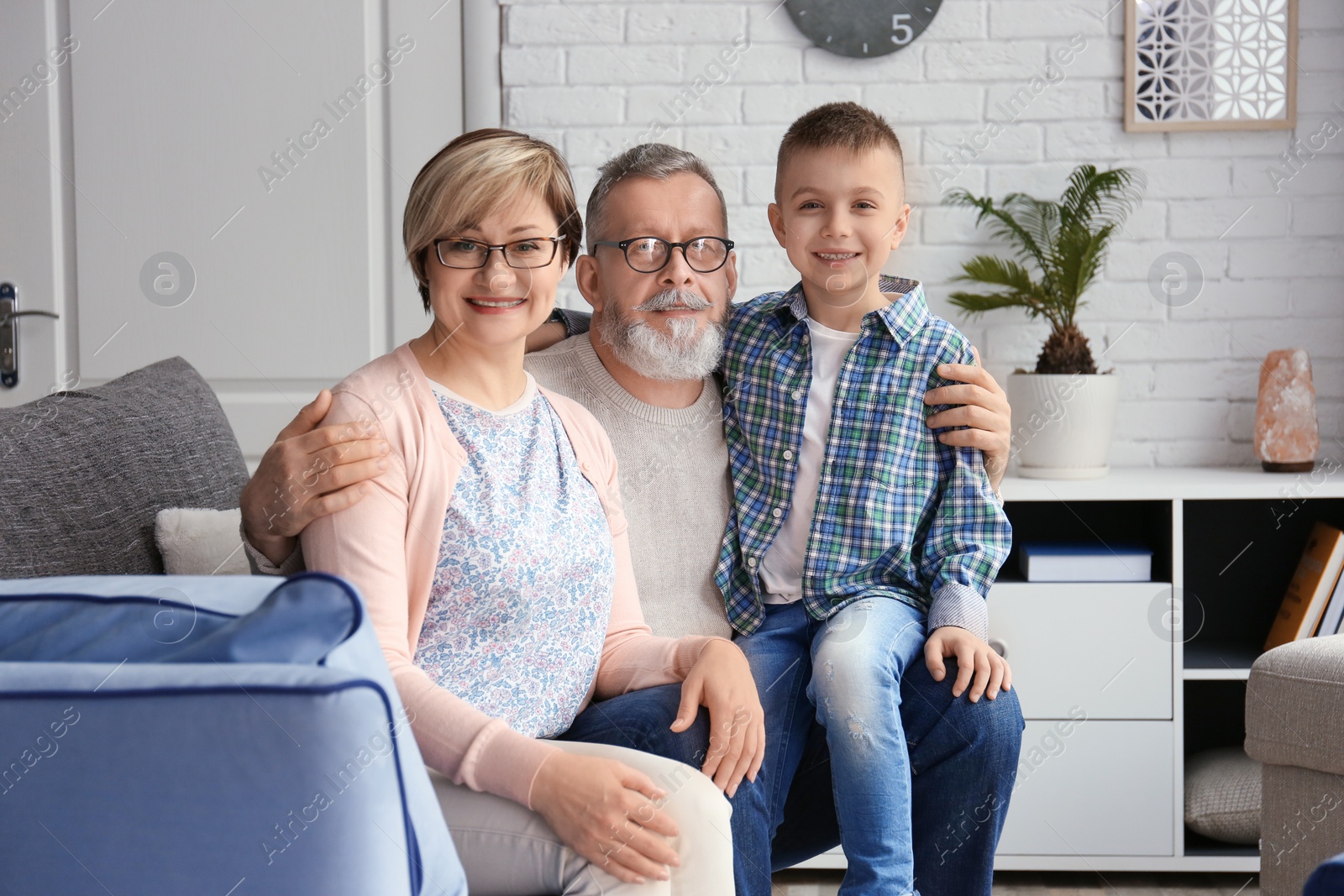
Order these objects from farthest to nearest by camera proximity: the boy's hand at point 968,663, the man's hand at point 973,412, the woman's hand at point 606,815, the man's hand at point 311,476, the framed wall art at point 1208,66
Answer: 1. the framed wall art at point 1208,66
2. the man's hand at point 973,412
3. the boy's hand at point 968,663
4. the man's hand at point 311,476
5. the woman's hand at point 606,815

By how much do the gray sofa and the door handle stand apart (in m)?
2.76

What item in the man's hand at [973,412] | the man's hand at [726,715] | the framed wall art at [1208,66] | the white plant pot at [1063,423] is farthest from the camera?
the framed wall art at [1208,66]

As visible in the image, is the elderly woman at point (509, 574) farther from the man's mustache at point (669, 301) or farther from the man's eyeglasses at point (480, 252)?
the man's mustache at point (669, 301)

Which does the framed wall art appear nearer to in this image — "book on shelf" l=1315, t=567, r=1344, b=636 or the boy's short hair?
"book on shelf" l=1315, t=567, r=1344, b=636

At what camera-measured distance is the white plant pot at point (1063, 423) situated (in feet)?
7.45

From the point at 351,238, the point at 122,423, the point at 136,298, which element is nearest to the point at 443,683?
the point at 122,423

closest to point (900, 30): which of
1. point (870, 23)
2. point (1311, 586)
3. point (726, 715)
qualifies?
point (870, 23)

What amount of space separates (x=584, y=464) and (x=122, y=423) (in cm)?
60

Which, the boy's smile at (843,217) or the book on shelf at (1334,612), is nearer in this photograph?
the boy's smile at (843,217)

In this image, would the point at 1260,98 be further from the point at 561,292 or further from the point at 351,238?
the point at 351,238

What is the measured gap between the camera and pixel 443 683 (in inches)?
44.8

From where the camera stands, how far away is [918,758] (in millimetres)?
1386
